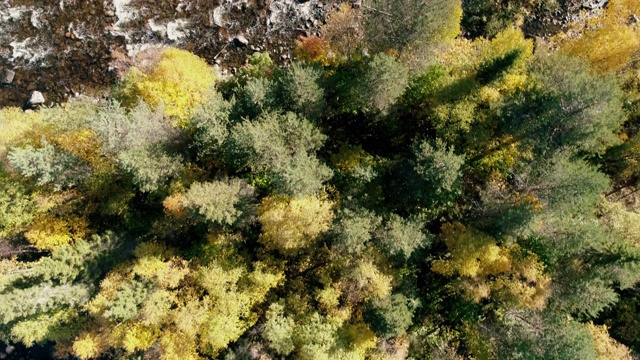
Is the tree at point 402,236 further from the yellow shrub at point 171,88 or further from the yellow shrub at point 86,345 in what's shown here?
the yellow shrub at point 86,345

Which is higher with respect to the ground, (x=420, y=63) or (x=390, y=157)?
(x=420, y=63)

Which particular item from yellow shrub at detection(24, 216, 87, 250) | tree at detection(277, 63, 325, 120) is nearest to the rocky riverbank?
tree at detection(277, 63, 325, 120)

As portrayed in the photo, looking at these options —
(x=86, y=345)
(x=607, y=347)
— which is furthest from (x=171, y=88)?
(x=607, y=347)

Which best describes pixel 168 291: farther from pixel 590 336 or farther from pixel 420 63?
pixel 590 336

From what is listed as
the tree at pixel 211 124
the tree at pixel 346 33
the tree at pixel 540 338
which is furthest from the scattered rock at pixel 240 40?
the tree at pixel 540 338

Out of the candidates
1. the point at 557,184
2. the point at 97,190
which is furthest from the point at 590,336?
the point at 97,190
